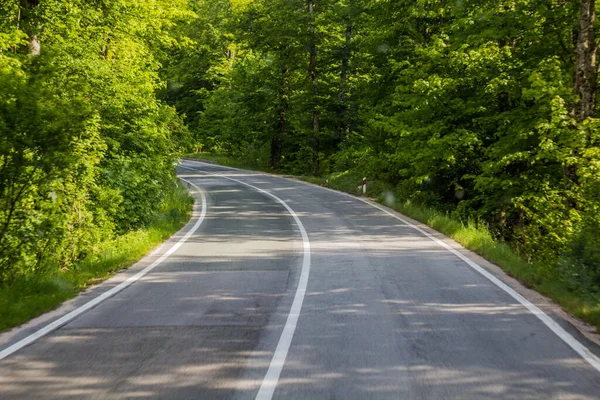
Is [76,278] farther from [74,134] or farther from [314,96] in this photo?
[314,96]

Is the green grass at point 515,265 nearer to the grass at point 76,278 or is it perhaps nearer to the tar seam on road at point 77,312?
the tar seam on road at point 77,312

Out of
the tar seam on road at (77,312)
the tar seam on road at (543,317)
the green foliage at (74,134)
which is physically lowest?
the tar seam on road at (77,312)

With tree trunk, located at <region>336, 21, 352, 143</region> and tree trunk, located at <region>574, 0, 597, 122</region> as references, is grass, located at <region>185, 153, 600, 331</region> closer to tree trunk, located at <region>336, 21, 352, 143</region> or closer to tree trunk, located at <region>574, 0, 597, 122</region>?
tree trunk, located at <region>574, 0, 597, 122</region>

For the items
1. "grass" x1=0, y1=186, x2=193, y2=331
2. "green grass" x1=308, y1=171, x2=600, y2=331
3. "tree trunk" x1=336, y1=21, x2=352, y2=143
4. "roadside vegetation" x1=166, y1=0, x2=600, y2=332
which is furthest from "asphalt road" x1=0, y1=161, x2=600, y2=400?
"tree trunk" x1=336, y1=21, x2=352, y2=143

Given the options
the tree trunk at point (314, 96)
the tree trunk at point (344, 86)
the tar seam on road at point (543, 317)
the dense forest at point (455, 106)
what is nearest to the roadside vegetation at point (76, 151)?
the tar seam on road at point (543, 317)

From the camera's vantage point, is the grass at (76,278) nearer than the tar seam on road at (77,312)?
No

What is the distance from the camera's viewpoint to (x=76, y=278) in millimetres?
8992

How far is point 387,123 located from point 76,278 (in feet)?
47.3

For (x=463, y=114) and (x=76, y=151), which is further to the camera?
Result: (x=463, y=114)

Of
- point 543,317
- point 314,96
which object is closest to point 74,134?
point 543,317

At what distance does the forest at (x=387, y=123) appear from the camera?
869 cm

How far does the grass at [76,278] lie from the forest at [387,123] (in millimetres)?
417

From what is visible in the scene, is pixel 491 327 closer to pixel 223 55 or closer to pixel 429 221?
pixel 429 221

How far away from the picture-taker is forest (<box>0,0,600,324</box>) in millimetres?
8688
